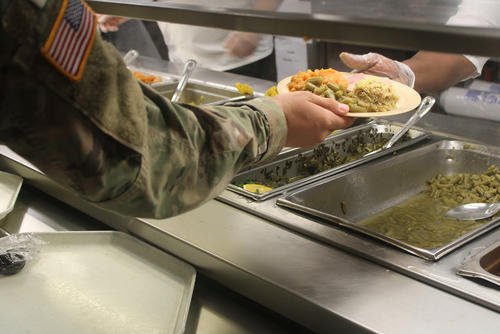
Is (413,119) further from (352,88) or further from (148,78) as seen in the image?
(148,78)

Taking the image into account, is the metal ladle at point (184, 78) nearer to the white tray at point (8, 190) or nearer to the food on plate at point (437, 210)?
the white tray at point (8, 190)

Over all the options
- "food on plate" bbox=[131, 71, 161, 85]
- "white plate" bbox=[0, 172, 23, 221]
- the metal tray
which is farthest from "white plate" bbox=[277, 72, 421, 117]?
"food on plate" bbox=[131, 71, 161, 85]

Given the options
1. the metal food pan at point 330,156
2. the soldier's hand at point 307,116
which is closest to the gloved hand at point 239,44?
the metal food pan at point 330,156

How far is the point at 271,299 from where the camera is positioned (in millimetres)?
1017

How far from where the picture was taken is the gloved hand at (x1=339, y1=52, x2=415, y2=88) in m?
1.46

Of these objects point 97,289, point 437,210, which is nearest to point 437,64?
point 437,210

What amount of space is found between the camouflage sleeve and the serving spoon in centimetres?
75

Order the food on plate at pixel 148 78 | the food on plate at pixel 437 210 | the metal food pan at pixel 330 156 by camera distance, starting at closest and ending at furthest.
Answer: the food on plate at pixel 437 210
the metal food pan at pixel 330 156
the food on plate at pixel 148 78

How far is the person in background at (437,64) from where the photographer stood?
82 centimetres

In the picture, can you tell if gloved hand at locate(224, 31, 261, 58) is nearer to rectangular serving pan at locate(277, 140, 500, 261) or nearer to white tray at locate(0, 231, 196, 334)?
rectangular serving pan at locate(277, 140, 500, 261)

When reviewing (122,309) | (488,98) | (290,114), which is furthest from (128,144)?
(488,98)

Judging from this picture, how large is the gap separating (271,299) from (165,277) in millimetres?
270

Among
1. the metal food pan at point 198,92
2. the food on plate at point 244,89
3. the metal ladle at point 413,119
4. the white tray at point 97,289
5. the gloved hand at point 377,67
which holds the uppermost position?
the gloved hand at point 377,67

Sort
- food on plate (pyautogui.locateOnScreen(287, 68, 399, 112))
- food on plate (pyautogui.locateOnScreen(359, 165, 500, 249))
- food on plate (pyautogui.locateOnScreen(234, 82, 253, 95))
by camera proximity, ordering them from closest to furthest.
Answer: food on plate (pyautogui.locateOnScreen(287, 68, 399, 112)) → food on plate (pyautogui.locateOnScreen(359, 165, 500, 249)) → food on plate (pyautogui.locateOnScreen(234, 82, 253, 95))
